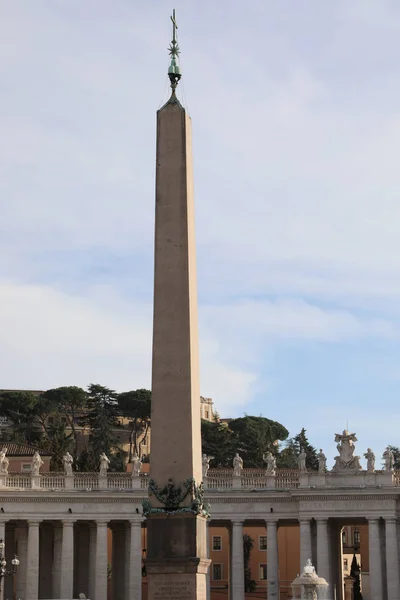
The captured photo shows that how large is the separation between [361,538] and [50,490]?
35.8 m

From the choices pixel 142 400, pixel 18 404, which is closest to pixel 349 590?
pixel 142 400

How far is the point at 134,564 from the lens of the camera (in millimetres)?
78250

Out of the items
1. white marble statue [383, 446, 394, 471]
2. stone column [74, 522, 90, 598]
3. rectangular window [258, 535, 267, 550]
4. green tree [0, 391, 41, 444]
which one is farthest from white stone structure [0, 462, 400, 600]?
green tree [0, 391, 41, 444]

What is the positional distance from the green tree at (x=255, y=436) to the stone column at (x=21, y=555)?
4486cm

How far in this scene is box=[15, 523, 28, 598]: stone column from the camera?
77.7 m

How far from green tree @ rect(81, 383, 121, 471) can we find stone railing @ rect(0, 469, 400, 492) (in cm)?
2672

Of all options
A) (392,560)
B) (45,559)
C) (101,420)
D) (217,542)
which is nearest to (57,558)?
(45,559)

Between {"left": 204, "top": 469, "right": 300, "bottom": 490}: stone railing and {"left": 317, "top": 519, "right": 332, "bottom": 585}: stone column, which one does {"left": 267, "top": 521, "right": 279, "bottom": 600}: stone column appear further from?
{"left": 317, "top": 519, "right": 332, "bottom": 585}: stone column

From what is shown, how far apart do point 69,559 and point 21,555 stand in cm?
332

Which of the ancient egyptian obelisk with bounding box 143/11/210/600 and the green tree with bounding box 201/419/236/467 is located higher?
the green tree with bounding box 201/419/236/467

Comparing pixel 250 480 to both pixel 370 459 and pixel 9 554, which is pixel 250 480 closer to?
pixel 370 459

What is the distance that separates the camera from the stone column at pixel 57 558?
3076 inches

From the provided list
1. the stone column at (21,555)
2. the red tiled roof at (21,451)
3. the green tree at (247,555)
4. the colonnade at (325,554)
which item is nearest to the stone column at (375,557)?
the colonnade at (325,554)

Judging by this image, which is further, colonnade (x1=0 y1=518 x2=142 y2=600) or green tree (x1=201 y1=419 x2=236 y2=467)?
green tree (x1=201 y1=419 x2=236 y2=467)
